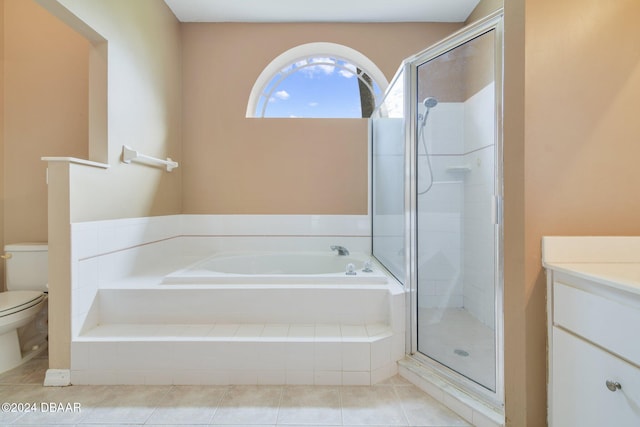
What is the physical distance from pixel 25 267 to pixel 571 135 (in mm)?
2985

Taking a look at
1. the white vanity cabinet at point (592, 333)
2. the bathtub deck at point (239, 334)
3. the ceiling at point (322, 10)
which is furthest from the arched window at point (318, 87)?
the white vanity cabinet at point (592, 333)

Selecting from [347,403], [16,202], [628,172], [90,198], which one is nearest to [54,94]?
[16,202]

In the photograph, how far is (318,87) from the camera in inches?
117

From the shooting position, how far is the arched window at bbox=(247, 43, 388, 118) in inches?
114

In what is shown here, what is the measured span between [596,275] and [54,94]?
3.10m

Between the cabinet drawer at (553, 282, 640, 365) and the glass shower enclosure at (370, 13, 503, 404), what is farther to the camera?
the glass shower enclosure at (370, 13, 503, 404)

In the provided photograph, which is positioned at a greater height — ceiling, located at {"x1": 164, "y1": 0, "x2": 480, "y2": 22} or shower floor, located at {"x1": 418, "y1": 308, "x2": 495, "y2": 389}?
ceiling, located at {"x1": 164, "y1": 0, "x2": 480, "y2": 22}

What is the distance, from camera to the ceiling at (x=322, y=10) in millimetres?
2477

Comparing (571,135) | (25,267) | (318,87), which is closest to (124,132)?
(25,267)

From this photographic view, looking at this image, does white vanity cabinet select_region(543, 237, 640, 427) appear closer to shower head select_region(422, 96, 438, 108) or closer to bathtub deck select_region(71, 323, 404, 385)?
bathtub deck select_region(71, 323, 404, 385)

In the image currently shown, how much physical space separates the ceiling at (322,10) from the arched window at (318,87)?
318 millimetres

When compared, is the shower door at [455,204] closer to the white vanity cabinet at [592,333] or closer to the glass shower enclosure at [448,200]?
the glass shower enclosure at [448,200]

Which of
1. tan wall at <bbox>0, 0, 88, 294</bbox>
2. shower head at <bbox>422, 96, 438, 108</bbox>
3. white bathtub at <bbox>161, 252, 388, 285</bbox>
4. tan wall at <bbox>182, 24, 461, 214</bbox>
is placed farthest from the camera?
tan wall at <bbox>182, 24, 461, 214</bbox>

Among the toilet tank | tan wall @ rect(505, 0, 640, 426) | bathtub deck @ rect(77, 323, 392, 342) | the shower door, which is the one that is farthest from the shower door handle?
the toilet tank
